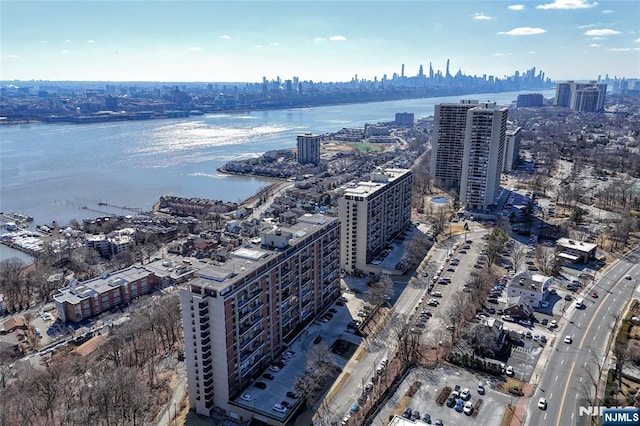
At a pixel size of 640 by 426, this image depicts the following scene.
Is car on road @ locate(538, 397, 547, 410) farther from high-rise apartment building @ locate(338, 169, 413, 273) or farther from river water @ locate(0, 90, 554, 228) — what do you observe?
river water @ locate(0, 90, 554, 228)

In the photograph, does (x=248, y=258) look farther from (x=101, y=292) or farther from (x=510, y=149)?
(x=510, y=149)

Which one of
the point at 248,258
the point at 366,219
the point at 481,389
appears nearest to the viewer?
the point at 481,389

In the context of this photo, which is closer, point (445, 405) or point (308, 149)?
point (445, 405)

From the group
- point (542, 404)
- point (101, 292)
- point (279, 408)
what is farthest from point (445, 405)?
point (101, 292)

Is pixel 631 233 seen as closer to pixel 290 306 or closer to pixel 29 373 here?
pixel 290 306

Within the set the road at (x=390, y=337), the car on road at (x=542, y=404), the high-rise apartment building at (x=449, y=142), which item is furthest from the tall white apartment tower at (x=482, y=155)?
the car on road at (x=542, y=404)

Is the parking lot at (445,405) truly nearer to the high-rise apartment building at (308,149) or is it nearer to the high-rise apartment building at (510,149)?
the high-rise apartment building at (510,149)

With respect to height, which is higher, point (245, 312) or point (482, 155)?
point (482, 155)
